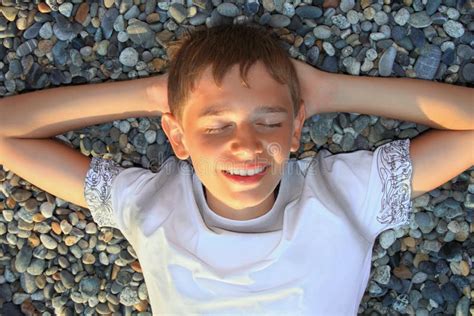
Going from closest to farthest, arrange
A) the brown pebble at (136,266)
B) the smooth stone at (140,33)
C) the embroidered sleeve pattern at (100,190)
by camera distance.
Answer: the embroidered sleeve pattern at (100,190) < the smooth stone at (140,33) < the brown pebble at (136,266)

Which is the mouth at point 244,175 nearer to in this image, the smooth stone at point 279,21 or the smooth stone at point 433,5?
the smooth stone at point 279,21

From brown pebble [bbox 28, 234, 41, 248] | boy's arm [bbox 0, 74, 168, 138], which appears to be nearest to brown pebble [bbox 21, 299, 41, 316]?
brown pebble [bbox 28, 234, 41, 248]

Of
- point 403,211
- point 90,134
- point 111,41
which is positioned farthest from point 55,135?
point 403,211

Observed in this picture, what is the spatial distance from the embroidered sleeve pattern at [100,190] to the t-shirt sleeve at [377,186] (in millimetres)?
823

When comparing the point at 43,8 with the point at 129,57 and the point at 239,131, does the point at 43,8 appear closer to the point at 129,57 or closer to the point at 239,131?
the point at 129,57

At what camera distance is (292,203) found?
7.80 ft

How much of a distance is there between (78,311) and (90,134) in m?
0.73

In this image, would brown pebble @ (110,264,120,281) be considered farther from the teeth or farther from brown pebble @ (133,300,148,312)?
the teeth

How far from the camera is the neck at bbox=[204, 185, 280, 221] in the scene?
2.35 metres

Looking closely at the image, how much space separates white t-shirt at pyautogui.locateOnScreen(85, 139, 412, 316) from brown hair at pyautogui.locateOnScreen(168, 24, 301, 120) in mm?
342

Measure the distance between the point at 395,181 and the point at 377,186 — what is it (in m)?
0.06

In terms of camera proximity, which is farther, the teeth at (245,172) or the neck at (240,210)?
the neck at (240,210)

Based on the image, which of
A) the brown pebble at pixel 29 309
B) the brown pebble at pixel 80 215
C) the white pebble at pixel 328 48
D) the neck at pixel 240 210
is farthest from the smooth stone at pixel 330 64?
the brown pebble at pixel 29 309

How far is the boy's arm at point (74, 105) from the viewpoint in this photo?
2436 mm
